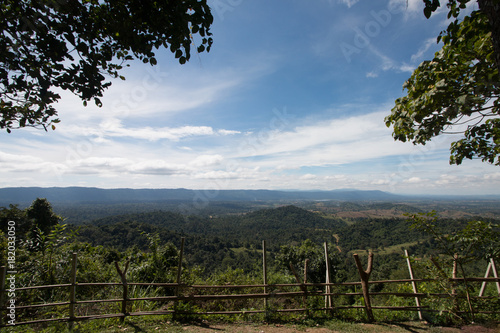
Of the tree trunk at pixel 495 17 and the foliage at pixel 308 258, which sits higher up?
the tree trunk at pixel 495 17

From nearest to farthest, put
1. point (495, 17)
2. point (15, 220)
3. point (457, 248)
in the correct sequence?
point (495, 17) < point (457, 248) < point (15, 220)

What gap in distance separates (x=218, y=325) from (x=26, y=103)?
5.13m

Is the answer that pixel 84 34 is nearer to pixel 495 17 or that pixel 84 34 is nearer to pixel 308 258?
pixel 495 17

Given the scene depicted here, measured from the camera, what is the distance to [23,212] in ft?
41.3

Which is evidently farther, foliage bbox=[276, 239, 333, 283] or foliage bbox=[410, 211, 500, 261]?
→ foliage bbox=[276, 239, 333, 283]

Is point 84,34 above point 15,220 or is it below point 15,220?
above

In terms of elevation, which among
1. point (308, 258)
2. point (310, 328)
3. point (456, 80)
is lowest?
point (308, 258)

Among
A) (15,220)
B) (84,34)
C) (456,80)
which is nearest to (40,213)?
(15,220)

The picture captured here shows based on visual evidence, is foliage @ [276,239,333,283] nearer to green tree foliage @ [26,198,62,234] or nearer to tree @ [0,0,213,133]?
tree @ [0,0,213,133]

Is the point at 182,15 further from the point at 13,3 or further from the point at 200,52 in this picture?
the point at 13,3

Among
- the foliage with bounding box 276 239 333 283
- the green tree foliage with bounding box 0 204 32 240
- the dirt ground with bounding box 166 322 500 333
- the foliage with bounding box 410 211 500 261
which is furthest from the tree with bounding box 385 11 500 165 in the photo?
the green tree foliage with bounding box 0 204 32 240

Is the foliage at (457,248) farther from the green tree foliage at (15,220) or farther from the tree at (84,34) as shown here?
the green tree foliage at (15,220)

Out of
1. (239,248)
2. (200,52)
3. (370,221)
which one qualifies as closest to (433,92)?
(200,52)

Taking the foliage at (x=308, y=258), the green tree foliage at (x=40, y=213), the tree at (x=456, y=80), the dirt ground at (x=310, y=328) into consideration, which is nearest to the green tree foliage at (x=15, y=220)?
the green tree foliage at (x=40, y=213)
